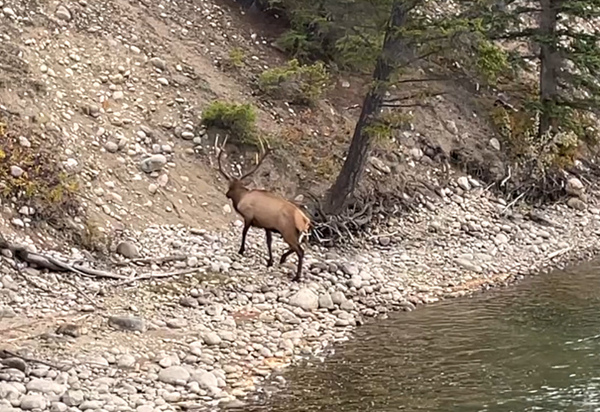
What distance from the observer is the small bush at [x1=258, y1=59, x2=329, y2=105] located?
15.7 metres

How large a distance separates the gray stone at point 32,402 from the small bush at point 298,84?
8539 millimetres

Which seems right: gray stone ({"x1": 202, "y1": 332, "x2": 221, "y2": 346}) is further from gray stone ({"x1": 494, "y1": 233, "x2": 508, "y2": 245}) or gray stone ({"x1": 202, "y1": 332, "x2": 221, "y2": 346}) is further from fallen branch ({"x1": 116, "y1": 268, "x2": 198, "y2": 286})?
gray stone ({"x1": 494, "y1": 233, "x2": 508, "y2": 245})

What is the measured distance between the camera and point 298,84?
16.0 metres

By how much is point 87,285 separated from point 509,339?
4959 millimetres

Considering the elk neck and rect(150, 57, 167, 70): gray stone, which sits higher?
rect(150, 57, 167, 70): gray stone

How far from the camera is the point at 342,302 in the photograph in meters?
11.9

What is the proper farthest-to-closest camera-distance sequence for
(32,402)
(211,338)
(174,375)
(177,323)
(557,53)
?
(557,53) < (177,323) < (211,338) < (174,375) < (32,402)

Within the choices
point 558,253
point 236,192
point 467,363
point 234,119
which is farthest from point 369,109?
point 467,363

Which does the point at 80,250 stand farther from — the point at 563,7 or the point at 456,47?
the point at 563,7

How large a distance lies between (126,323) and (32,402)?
211 centimetres

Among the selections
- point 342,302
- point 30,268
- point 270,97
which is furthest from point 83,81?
point 342,302

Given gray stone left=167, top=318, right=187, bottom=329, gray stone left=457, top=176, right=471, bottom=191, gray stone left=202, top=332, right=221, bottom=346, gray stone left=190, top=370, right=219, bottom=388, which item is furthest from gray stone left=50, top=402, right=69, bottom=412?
gray stone left=457, top=176, right=471, bottom=191

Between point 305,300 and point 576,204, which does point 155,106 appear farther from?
point 576,204

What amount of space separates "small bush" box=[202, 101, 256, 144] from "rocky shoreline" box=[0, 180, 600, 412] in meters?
1.72
